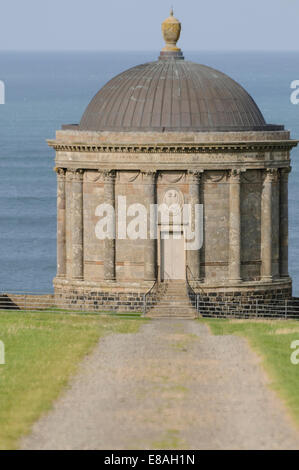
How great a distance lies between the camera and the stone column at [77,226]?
216ft

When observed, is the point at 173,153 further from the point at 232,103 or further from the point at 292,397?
the point at 292,397

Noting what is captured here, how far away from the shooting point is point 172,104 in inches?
2559

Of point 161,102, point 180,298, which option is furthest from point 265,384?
point 161,102

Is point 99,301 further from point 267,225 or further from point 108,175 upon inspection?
point 267,225

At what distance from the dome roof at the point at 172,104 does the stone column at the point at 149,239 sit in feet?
6.93

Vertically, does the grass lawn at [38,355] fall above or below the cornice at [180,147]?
below

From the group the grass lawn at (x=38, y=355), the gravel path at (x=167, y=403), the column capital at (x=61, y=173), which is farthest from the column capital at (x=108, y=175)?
the gravel path at (x=167, y=403)

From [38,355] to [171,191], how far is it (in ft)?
56.1

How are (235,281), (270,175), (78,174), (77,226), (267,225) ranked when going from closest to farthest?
(235,281) → (78,174) → (270,175) → (267,225) → (77,226)

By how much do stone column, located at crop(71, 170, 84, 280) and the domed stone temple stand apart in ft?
0.14

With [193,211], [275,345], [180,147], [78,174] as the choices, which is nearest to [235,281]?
[193,211]

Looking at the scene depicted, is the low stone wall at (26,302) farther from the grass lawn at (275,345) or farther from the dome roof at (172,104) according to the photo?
the grass lawn at (275,345)

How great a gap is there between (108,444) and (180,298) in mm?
25667

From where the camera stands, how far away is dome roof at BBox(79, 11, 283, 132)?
2549 inches
